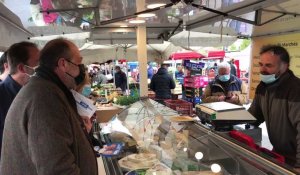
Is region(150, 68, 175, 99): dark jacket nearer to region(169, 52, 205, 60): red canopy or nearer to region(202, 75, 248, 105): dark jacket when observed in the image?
region(202, 75, 248, 105): dark jacket

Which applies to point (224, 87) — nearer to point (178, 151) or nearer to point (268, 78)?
point (268, 78)

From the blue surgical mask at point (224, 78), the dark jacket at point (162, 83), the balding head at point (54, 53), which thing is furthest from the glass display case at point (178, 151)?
the dark jacket at point (162, 83)

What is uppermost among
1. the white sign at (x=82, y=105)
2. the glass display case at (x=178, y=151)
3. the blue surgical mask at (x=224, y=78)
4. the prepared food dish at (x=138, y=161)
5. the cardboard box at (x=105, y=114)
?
the white sign at (x=82, y=105)

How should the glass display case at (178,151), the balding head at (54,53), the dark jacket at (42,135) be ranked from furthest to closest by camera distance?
1. the glass display case at (178,151)
2. the balding head at (54,53)
3. the dark jacket at (42,135)

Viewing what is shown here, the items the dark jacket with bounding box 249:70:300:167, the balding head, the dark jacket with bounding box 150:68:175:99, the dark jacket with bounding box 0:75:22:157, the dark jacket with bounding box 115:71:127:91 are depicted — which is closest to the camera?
the balding head

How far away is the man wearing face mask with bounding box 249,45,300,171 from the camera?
6.53 ft

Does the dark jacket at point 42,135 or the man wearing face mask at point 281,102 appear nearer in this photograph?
the dark jacket at point 42,135

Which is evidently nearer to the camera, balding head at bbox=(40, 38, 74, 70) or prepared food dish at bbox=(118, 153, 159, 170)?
balding head at bbox=(40, 38, 74, 70)

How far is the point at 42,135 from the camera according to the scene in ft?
3.94

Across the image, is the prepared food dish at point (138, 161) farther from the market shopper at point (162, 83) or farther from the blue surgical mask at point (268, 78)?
the market shopper at point (162, 83)

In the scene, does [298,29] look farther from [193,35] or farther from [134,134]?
[134,134]

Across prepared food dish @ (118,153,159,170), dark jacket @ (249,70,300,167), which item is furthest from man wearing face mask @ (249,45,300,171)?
prepared food dish @ (118,153,159,170)

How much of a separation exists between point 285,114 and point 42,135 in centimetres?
180

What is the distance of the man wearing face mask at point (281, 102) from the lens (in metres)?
1.99
